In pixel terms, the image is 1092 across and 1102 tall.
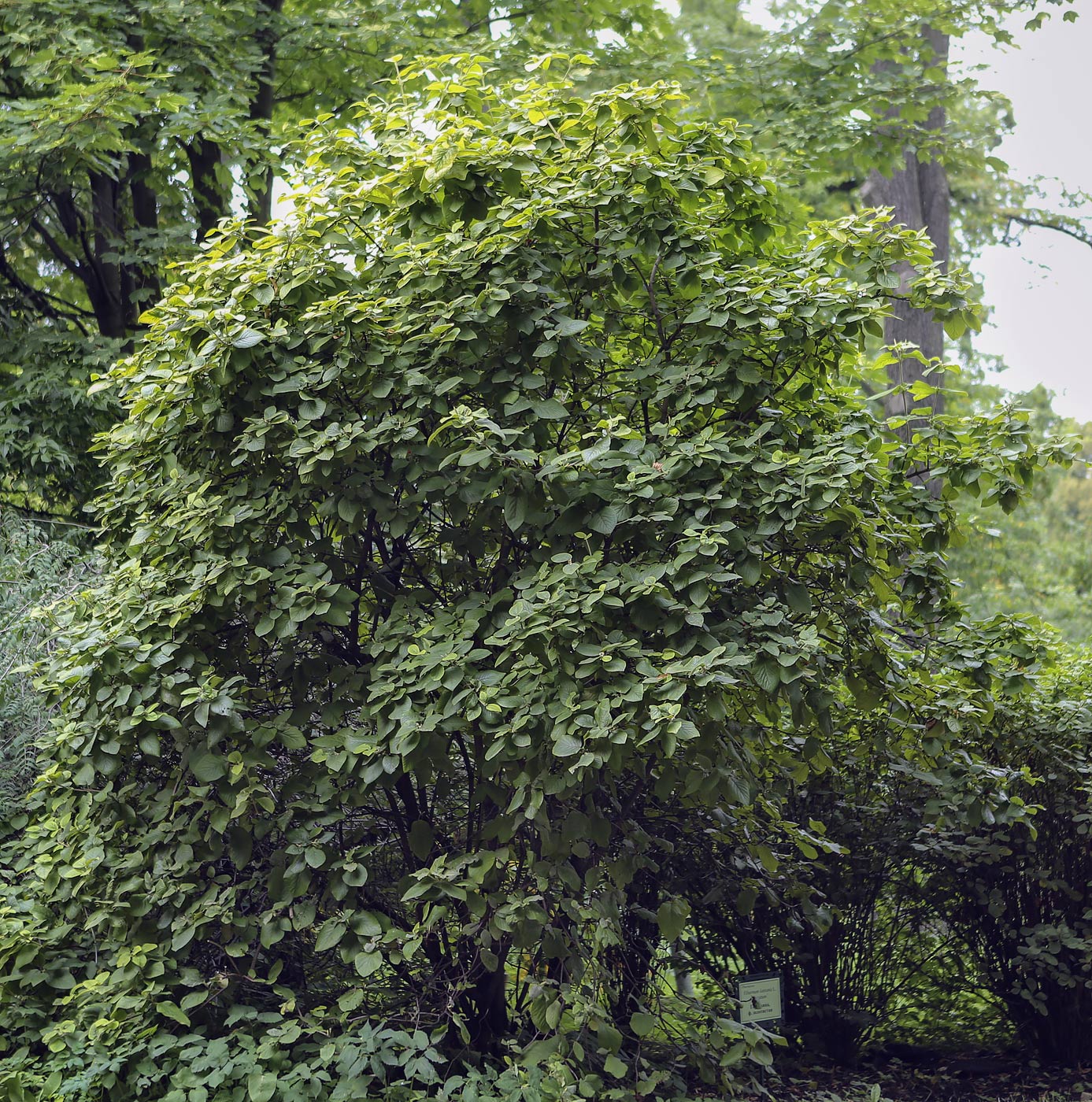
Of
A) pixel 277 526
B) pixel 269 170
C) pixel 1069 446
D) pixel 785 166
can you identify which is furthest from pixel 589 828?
pixel 269 170

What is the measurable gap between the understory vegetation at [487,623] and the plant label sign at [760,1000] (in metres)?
0.05

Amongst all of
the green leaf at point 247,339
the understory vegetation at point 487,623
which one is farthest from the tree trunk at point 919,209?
the green leaf at point 247,339

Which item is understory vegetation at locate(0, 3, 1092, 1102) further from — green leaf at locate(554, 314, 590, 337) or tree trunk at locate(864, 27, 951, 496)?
tree trunk at locate(864, 27, 951, 496)

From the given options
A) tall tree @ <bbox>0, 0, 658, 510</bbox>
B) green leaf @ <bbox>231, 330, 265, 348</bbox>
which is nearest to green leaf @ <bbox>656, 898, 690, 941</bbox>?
green leaf @ <bbox>231, 330, 265, 348</bbox>

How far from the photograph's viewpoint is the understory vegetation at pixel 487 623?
340cm

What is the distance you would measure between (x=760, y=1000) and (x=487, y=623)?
1692mm

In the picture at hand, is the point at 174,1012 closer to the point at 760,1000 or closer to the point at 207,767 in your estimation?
the point at 207,767

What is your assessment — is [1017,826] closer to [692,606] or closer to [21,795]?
[692,606]

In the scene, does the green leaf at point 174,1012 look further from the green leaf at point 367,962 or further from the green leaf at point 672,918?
the green leaf at point 672,918

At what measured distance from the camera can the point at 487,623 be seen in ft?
12.1

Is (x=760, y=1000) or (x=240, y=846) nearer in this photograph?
(x=240, y=846)

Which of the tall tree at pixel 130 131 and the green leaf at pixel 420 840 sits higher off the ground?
the tall tree at pixel 130 131

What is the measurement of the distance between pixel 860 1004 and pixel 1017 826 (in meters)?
1.06

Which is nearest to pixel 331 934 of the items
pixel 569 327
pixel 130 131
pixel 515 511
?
pixel 515 511
